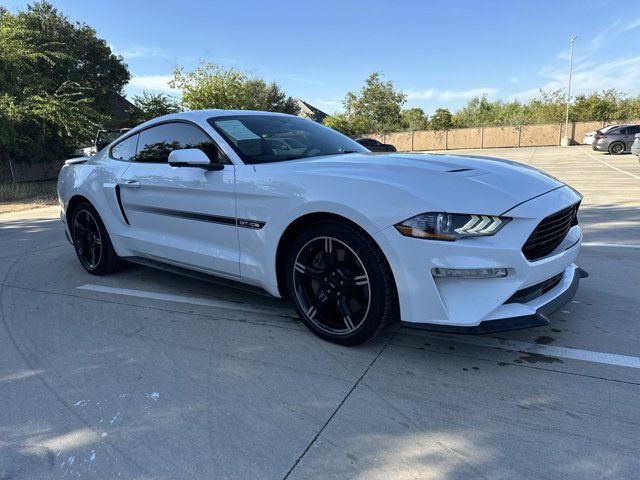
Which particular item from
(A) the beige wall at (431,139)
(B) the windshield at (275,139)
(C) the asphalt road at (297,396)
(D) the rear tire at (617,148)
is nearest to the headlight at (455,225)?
(C) the asphalt road at (297,396)

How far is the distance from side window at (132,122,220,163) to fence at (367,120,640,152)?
43.0m

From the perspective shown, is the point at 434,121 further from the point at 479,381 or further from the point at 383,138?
the point at 479,381

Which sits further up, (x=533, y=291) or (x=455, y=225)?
(x=455, y=225)

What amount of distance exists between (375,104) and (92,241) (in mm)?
55704

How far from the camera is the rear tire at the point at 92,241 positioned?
479 centimetres

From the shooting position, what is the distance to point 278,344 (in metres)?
3.27

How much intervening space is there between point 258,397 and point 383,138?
47.8 meters

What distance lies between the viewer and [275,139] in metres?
3.76

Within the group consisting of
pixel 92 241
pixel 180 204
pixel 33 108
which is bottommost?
pixel 92 241

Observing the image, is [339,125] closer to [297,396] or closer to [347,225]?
[347,225]

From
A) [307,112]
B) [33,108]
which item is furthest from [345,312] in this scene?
[307,112]

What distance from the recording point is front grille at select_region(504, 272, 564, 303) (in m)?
2.69

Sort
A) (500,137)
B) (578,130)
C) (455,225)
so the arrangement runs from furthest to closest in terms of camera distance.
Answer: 1. (500,137)
2. (578,130)
3. (455,225)

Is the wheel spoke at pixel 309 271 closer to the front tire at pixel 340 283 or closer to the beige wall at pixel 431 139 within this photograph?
the front tire at pixel 340 283
